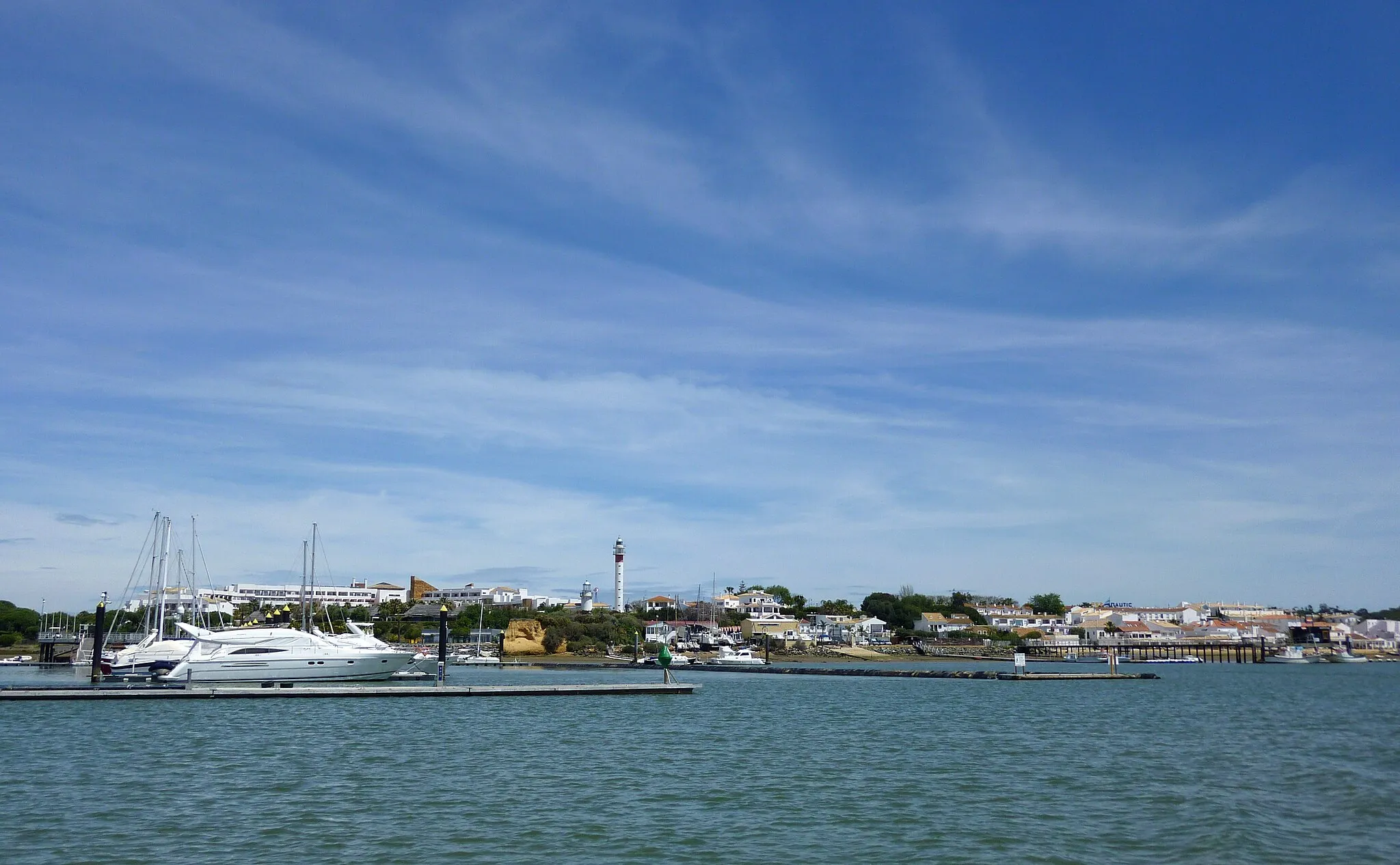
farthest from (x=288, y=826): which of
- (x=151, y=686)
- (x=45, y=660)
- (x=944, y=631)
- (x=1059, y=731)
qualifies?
(x=944, y=631)

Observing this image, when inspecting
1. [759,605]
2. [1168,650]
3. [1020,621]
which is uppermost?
[759,605]

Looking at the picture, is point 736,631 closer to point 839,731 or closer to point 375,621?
point 375,621

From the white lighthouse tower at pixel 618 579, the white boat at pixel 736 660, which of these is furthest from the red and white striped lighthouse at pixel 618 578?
the white boat at pixel 736 660

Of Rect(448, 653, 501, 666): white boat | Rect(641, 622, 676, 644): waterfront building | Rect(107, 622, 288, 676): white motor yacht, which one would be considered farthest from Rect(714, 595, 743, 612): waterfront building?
Rect(107, 622, 288, 676): white motor yacht

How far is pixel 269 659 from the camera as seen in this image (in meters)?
53.8

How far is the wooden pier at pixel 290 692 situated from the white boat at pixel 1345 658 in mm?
127139

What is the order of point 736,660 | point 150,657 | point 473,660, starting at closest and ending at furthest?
point 150,657
point 736,660
point 473,660

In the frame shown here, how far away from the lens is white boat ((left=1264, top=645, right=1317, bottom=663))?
137000 mm

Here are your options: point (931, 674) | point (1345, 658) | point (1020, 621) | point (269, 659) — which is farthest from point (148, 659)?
point (1020, 621)

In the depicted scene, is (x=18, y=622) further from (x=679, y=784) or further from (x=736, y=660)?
(x=679, y=784)

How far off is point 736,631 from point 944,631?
3719cm

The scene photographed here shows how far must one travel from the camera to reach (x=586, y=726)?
35.8 metres

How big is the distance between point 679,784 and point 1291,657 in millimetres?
139977

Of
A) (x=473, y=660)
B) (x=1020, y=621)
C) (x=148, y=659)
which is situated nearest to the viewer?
(x=148, y=659)
